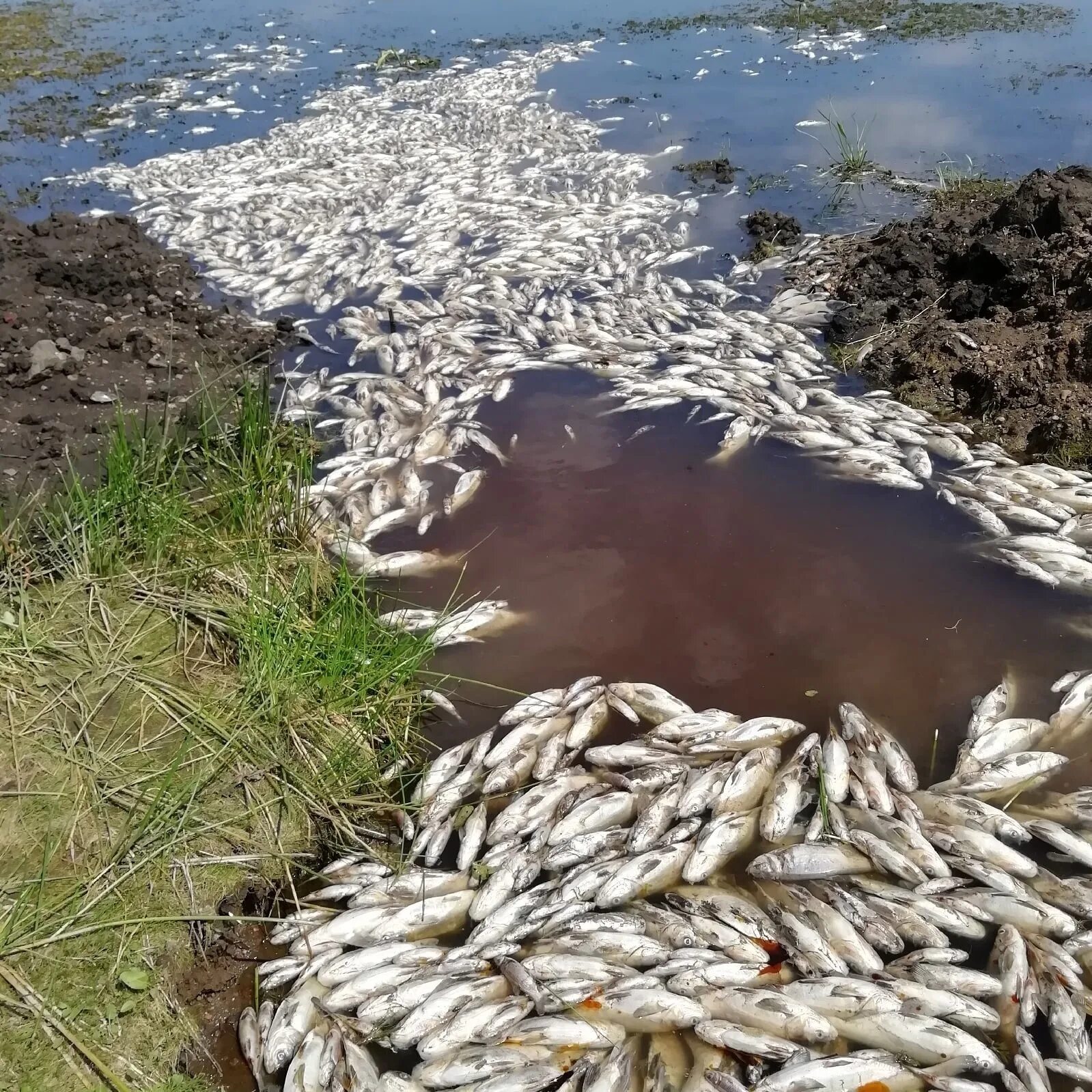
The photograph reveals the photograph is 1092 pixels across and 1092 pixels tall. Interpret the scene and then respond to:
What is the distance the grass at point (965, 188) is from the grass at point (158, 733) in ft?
30.9

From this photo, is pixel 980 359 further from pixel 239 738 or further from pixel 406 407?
pixel 239 738

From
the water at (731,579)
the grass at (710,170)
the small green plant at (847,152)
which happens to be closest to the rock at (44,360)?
the water at (731,579)

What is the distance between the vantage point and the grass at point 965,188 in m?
10.3

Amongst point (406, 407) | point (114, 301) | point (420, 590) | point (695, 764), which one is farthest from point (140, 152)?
point (695, 764)

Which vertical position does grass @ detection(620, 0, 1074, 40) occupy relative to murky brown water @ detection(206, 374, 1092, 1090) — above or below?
above

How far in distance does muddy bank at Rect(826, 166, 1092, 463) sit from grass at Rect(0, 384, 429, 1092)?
5.23 metres

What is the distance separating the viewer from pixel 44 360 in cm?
680

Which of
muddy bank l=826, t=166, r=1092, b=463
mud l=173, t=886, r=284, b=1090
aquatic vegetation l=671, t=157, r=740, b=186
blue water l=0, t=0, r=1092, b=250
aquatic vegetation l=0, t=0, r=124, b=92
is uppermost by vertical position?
aquatic vegetation l=0, t=0, r=124, b=92

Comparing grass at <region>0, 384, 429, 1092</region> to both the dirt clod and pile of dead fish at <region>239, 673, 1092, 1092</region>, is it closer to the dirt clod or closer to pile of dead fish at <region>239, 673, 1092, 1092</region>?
pile of dead fish at <region>239, 673, 1092, 1092</region>

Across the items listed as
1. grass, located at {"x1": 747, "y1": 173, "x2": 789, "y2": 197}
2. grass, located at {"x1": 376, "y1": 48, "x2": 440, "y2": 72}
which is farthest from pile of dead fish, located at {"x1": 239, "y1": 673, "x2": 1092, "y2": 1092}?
grass, located at {"x1": 376, "y1": 48, "x2": 440, "y2": 72}

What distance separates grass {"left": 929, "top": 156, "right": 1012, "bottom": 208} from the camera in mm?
10258

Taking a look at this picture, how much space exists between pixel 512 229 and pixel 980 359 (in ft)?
19.9

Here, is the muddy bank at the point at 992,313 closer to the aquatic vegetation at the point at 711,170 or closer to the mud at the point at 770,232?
the mud at the point at 770,232

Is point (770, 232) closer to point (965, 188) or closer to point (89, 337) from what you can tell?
point (965, 188)
